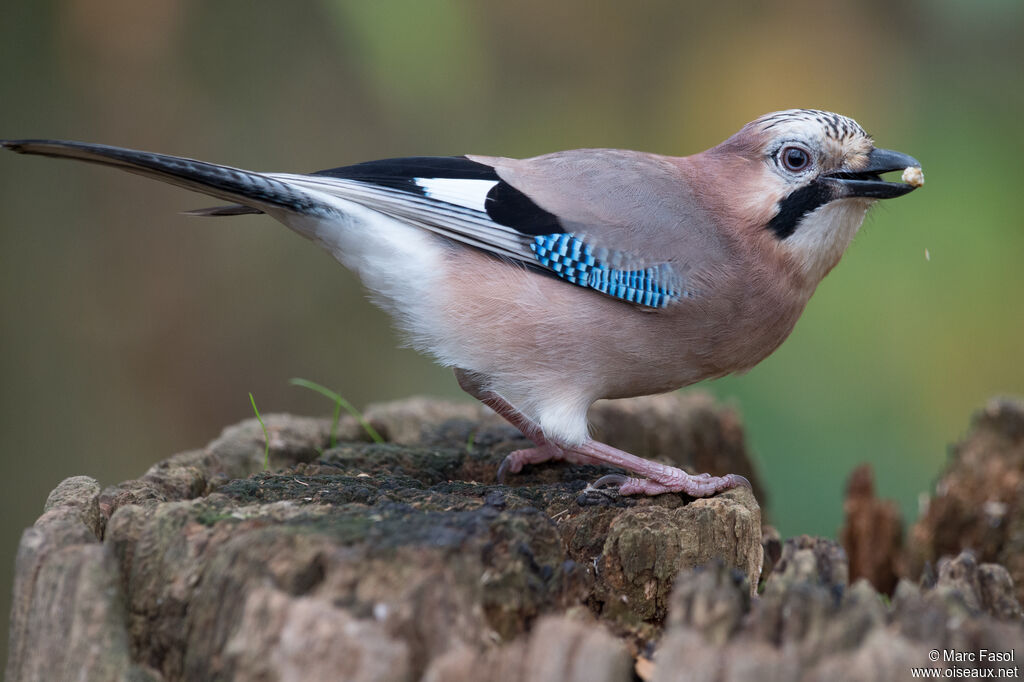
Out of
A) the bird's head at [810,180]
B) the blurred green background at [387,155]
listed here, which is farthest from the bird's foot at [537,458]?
the blurred green background at [387,155]

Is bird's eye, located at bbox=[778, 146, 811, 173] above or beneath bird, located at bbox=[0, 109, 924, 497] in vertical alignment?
above

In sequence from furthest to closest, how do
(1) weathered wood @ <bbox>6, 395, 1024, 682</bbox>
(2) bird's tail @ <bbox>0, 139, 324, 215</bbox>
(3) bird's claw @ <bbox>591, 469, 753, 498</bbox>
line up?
(3) bird's claw @ <bbox>591, 469, 753, 498</bbox>, (2) bird's tail @ <bbox>0, 139, 324, 215</bbox>, (1) weathered wood @ <bbox>6, 395, 1024, 682</bbox>

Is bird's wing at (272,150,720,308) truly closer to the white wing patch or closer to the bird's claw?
the white wing patch

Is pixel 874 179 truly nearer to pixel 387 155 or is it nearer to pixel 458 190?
pixel 458 190

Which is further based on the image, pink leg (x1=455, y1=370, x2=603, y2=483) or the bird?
pink leg (x1=455, y1=370, x2=603, y2=483)

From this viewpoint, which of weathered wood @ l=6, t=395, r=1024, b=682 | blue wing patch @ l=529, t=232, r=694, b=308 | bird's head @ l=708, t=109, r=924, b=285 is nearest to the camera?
weathered wood @ l=6, t=395, r=1024, b=682

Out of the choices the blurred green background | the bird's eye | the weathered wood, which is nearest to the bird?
the bird's eye
